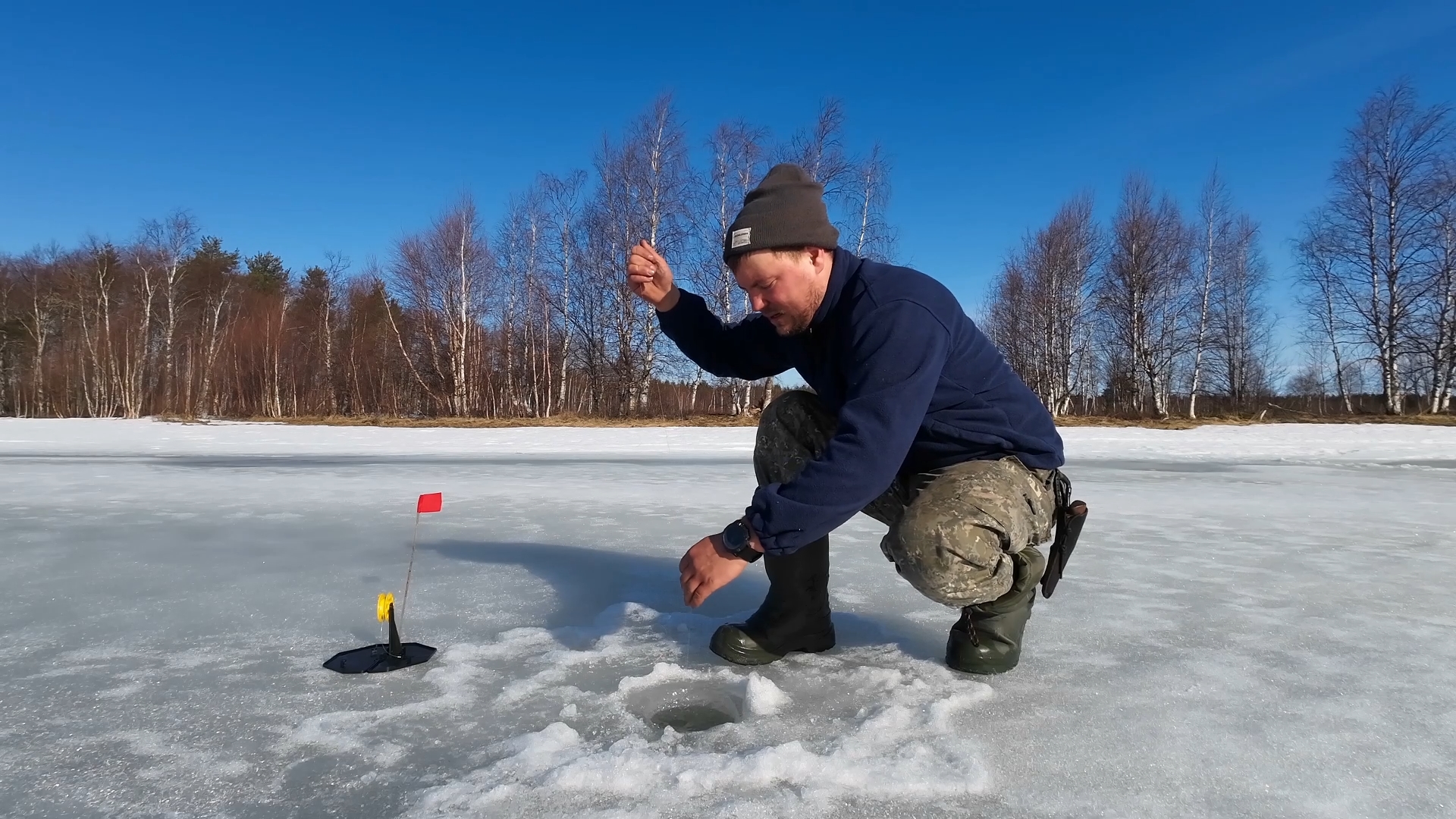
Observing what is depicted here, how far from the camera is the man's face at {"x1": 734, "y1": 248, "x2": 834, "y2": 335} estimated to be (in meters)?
1.42

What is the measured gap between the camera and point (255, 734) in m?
1.23

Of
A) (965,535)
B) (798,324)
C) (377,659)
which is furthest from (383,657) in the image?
(965,535)

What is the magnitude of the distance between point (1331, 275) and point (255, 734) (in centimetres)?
2341

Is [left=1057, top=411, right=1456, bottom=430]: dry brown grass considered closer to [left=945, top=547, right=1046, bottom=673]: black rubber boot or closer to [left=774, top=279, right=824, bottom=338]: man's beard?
[left=945, top=547, right=1046, bottom=673]: black rubber boot

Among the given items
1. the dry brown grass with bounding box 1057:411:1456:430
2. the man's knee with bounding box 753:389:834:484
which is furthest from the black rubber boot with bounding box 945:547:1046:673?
the dry brown grass with bounding box 1057:411:1456:430

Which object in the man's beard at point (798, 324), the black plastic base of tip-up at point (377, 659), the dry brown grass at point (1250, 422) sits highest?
the man's beard at point (798, 324)

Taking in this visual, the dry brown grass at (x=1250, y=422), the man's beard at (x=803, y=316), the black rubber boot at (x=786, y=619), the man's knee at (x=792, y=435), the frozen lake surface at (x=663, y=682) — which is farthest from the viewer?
the dry brown grass at (x=1250, y=422)

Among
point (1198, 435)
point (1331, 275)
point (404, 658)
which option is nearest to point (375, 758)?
point (404, 658)

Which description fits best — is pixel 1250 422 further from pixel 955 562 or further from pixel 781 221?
pixel 781 221

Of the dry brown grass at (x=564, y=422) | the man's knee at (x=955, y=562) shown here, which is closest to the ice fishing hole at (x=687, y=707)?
the man's knee at (x=955, y=562)

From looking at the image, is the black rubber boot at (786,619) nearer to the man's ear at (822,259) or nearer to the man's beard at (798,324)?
the man's beard at (798,324)

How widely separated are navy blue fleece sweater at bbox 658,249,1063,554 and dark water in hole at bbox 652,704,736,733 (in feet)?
1.14

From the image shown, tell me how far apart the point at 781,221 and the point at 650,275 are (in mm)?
499

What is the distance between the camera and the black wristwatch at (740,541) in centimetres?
122
